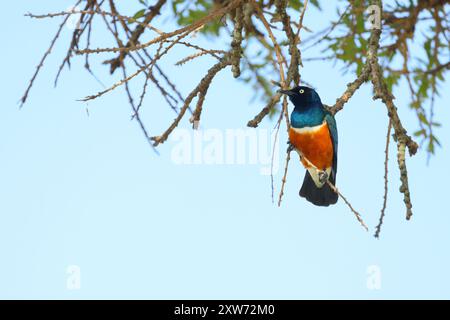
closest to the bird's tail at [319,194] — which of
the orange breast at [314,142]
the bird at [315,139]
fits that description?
the bird at [315,139]

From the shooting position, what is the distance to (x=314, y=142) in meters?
4.96

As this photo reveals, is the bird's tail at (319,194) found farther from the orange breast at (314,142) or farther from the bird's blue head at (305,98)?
the bird's blue head at (305,98)

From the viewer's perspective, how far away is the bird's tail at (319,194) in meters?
4.98

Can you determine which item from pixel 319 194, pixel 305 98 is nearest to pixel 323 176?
pixel 319 194

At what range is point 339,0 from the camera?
6012 mm

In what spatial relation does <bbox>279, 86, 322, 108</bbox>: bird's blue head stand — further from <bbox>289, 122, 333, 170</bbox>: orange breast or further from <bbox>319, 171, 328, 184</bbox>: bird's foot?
<bbox>319, 171, 328, 184</bbox>: bird's foot

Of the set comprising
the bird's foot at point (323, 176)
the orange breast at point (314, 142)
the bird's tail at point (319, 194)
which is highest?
the orange breast at point (314, 142)

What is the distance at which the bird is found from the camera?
494 cm

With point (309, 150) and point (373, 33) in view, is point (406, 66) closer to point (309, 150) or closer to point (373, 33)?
point (309, 150)

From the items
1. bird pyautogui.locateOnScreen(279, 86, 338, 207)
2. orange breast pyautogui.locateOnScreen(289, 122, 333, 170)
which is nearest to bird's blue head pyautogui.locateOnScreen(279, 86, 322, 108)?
bird pyautogui.locateOnScreen(279, 86, 338, 207)

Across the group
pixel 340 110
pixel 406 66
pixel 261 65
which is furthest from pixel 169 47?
pixel 406 66

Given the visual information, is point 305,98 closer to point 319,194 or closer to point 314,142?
point 314,142

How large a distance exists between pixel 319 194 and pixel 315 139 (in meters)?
0.36

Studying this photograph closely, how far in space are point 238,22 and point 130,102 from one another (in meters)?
0.73
